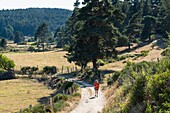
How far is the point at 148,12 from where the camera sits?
4173 inches

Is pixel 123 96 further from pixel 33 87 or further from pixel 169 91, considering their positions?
pixel 33 87

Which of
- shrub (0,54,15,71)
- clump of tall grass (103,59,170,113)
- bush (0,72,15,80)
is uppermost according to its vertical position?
clump of tall grass (103,59,170,113)

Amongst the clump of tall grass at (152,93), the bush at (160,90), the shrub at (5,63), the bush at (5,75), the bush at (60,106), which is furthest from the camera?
the shrub at (5,63)

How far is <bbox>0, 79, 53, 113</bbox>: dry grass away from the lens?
1417 inches

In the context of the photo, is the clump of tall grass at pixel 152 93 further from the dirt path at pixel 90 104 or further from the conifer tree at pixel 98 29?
the conifer tree at pixel 98 29

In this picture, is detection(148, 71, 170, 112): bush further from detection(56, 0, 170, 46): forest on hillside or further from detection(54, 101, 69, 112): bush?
detection(56, 0, 170, 46): forest on hillside

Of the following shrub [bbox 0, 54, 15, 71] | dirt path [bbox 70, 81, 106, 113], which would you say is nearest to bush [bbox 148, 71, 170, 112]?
dirt path [bbox 70, 81, 106, 113]

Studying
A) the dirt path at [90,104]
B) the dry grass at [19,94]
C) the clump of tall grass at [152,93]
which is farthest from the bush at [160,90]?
the dry grass at [19,94]

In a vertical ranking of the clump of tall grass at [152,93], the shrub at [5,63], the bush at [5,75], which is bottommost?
the bush at [5,75]

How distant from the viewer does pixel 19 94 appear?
44125 millimetres

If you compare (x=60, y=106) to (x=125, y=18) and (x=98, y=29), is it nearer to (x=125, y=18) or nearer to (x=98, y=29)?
(x=98, y=29)

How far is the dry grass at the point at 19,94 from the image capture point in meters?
36.0

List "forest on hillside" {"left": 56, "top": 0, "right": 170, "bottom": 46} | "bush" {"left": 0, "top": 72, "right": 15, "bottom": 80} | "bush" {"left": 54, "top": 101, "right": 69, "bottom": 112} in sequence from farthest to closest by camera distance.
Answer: "bush" {"left": 0, "top": 72, "right": 15, "bottom": 80} → "forest on hillside" {"left": 56, "top": 0, "right": 170, "bottom": 46} → "bush" {"left": 54, "top": 101, "right": 69, "bottom": 112}

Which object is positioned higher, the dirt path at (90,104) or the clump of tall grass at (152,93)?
the clump of tall grass at (152,93)
